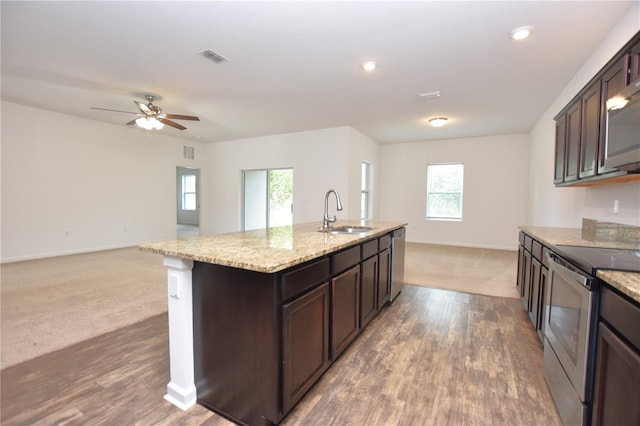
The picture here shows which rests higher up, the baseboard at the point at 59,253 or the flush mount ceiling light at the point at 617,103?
the flush mount ceiling light at the point at 617,103

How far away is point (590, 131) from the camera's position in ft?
7.97

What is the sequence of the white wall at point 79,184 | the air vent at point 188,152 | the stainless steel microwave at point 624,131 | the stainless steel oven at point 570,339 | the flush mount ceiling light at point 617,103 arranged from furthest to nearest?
1. the air vent at point 188,152
2. the white wall at point 79,184
3. the flush mount ceiling light at point 617,103
4. the stainless steel microwave at point 624,131
5. the stainless steel oven at point 570,339

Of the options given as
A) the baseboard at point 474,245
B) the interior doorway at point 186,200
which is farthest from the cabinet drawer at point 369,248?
the interior doorway at point 186,200

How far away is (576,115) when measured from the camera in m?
2.74

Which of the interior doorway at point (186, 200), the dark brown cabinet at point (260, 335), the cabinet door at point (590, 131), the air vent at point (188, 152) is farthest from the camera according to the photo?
the interior doorway at point (186, 200)

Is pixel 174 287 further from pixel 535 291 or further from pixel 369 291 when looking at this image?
pixel 535 291

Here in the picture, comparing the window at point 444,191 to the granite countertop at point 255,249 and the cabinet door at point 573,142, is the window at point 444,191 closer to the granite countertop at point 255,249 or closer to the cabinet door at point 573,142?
the cabinet door at point 573,142

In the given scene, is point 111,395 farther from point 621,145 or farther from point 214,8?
point 621,145

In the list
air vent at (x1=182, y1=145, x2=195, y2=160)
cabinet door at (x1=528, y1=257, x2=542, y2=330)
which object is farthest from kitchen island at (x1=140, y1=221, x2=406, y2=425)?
air vent at (x1=182, y1=145, x2=195, y2=160)

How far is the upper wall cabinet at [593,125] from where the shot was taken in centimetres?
192

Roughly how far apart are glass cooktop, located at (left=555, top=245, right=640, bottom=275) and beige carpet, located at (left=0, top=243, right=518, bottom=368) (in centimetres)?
202

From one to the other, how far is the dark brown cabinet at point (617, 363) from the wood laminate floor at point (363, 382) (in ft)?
1.72

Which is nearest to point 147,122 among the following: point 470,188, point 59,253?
point 59,253

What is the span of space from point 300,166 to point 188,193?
6651 millimetres
